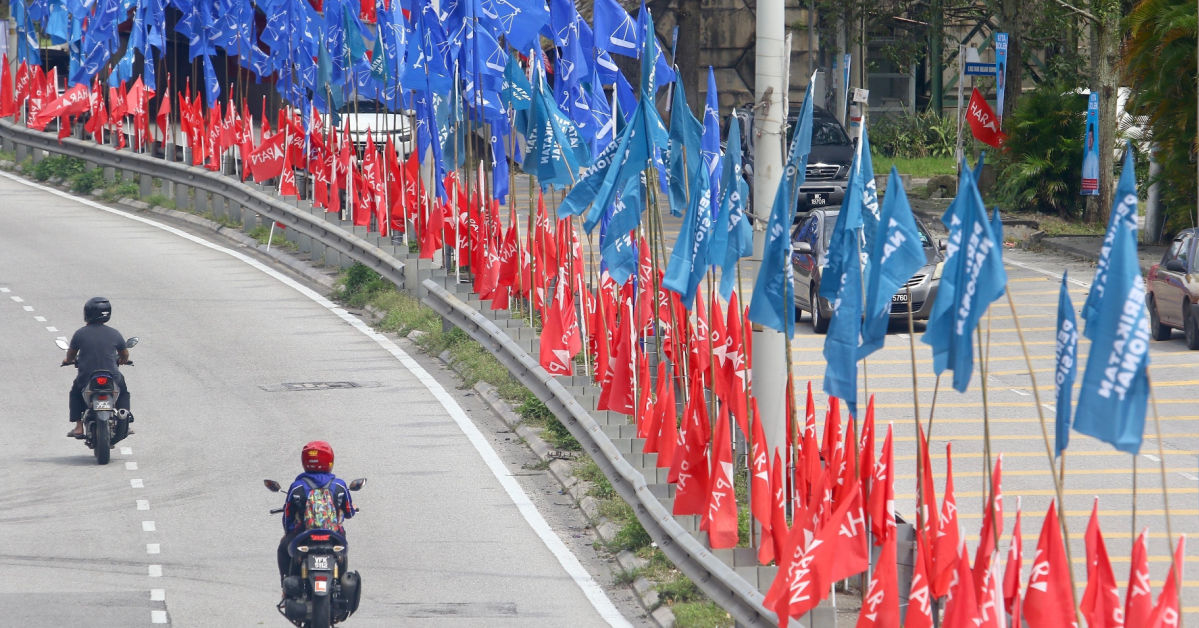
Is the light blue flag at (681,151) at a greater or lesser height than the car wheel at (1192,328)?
greater

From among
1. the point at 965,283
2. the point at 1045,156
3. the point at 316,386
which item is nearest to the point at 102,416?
the point at 316,386

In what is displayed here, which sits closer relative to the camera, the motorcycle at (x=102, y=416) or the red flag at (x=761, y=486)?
the red flag at (x=761, y=486)

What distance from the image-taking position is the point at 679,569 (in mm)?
12336

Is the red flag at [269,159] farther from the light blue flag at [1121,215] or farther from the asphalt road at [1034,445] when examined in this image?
the light blue flag at [1121,215]

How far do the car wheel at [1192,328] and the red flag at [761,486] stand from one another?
12.1 meters

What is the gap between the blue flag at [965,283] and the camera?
30.5 feet

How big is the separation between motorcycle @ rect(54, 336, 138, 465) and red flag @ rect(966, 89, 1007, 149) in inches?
737

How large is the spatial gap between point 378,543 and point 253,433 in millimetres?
3648

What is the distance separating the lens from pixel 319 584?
11188 millimetres

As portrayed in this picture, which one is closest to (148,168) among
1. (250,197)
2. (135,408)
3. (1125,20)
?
(250,197)

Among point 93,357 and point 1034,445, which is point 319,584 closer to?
point 93,357

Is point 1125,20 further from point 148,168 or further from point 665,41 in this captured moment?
point 665,41

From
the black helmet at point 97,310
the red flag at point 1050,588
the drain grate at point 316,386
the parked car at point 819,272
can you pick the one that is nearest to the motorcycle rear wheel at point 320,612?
the red flag at point 1050,588

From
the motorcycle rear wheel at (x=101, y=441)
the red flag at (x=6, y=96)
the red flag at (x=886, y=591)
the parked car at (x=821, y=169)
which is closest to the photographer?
the red flag at (x=886, y=591)
